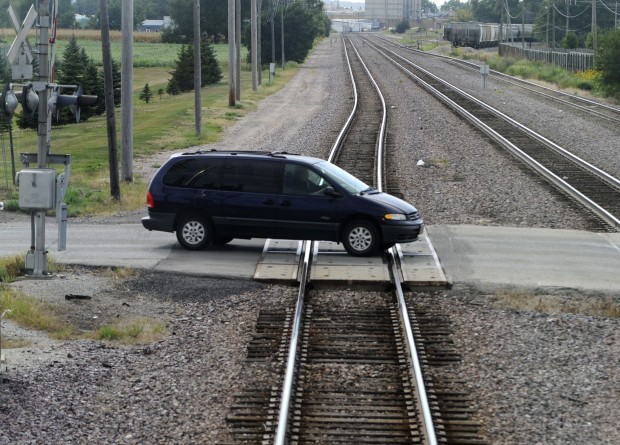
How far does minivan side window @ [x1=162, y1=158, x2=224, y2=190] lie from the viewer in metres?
17.5

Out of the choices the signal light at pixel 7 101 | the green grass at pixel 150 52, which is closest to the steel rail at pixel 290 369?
the signal light at pixel 7 101

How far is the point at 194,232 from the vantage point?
17453 mm

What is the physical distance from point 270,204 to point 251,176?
2.01 feet

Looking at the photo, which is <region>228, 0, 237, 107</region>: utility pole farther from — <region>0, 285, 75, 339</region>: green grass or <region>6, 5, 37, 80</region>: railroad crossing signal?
<region>0, 285, 75, 339</region>: green grass

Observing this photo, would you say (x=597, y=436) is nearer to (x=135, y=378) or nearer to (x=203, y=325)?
(x=135, y=378)

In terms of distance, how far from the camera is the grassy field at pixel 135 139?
2417 cm

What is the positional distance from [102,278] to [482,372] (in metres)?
6.56

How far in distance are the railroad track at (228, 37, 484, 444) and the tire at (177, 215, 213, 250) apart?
114 inches

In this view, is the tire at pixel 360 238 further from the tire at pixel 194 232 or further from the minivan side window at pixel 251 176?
the tire at pixel 194 232

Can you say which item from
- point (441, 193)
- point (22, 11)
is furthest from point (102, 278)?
point (22, 11)

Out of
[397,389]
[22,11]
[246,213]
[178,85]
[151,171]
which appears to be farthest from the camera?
[178,85]

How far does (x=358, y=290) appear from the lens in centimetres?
1470

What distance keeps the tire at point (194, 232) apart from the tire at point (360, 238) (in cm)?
226

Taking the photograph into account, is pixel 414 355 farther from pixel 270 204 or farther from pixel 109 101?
pixel 109 101
